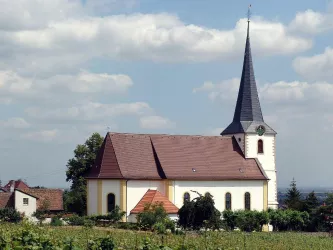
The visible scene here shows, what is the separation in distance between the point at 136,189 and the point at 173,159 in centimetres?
430

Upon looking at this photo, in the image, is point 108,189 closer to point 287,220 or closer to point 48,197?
point 48,197

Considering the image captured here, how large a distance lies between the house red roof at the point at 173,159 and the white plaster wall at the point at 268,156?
27.4 inches

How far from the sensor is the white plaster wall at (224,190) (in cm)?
5409

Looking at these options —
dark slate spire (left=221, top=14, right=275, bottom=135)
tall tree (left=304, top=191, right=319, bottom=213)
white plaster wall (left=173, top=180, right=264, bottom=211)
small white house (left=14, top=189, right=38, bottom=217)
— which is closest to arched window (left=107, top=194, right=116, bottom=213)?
white plaster wall (left=173, top=180, right=264, bottom=211)

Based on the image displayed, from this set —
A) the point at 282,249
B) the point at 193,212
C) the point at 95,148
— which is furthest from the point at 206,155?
the point at 282,249

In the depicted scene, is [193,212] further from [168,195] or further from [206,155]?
[206,155]

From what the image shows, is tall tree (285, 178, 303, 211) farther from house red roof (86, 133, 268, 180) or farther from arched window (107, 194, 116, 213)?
arched window (107, 194, 116, 213)

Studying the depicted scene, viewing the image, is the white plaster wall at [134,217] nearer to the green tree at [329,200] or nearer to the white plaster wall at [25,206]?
the white plaster wall at [25,206]

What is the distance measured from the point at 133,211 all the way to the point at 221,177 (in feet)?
26.7

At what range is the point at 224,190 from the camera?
5597 cm

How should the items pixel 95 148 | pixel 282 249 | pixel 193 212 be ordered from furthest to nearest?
pixel 95 148
pixel 193 212
pixel 282 249

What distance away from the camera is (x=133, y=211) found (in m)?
51.3

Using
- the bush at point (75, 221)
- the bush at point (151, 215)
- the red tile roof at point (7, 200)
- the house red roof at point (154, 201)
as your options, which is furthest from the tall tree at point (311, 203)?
the red tile roof at point (7, 200)

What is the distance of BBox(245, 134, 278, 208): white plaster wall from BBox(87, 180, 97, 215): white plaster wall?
42.7 ft
